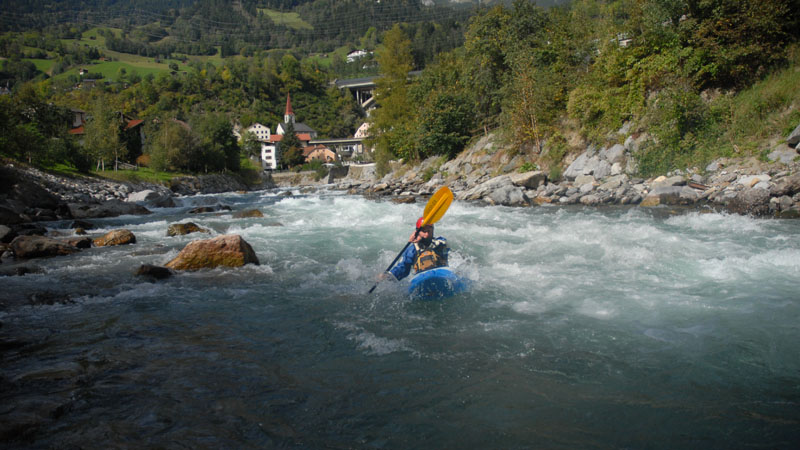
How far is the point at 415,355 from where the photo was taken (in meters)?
3.79

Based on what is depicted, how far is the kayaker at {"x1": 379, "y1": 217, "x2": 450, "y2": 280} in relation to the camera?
558cm

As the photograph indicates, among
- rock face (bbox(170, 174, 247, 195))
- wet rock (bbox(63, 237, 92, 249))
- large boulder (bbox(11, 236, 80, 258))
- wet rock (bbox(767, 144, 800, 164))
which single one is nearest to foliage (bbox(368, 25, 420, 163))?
rock face (bbox(170, 174, 247, 195))

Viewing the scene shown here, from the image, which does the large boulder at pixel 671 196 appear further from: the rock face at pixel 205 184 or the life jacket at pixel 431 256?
the rock face at pixel 205 184

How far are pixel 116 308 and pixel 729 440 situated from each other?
598cm

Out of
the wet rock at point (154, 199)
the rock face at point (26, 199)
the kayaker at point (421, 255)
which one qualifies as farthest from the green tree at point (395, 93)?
the kayaker at point (421, 255)

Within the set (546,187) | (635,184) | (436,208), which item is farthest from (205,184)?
(436,208)

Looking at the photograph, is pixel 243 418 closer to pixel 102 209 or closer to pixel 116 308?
pixel 116 308

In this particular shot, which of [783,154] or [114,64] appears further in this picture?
[114,64]

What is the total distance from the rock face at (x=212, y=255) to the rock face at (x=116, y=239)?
3.39 meters

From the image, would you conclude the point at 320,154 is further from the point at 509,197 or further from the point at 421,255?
the point at 421,255

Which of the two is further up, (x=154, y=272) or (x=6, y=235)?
(x=6, y=235)

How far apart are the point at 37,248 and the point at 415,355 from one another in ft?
26.9

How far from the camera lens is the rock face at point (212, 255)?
6.82 m

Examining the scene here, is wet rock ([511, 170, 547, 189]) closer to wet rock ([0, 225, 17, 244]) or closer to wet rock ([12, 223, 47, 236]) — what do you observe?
wet rock ([12, 223, 47, 236])
